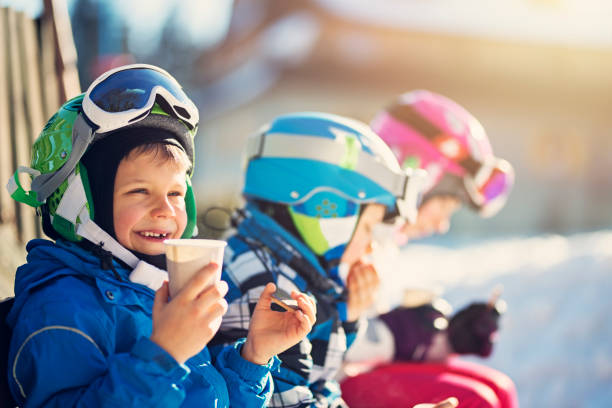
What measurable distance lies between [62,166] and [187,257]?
0.55 metres

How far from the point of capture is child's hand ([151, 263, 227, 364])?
119 centimetres

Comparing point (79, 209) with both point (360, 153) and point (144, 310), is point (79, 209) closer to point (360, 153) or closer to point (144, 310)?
point (144, 310)

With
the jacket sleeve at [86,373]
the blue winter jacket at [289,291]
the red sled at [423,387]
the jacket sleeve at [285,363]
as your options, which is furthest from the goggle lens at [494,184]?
the jacket sleeve at [86,373]

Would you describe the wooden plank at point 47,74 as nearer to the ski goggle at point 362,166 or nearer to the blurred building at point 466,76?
the ski goggle at point 362,166

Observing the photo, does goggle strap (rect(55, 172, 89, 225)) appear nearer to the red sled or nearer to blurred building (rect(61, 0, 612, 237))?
the red sled

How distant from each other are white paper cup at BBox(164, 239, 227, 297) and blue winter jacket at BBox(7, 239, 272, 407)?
0.14m

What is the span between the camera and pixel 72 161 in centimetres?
152

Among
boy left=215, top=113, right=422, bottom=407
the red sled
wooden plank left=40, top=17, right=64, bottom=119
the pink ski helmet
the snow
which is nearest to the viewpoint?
boy left=215, top=113, right=422, bottom=407

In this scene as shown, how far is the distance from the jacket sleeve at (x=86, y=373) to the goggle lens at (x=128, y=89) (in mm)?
570

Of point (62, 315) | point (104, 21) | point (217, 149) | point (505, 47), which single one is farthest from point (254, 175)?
point (104, 21)

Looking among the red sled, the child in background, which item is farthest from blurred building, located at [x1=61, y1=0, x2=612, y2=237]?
the red sled

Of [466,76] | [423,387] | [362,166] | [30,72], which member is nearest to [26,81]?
[30,72]

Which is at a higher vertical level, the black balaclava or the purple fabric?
the black balaclava

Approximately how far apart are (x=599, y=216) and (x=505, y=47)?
414cm
